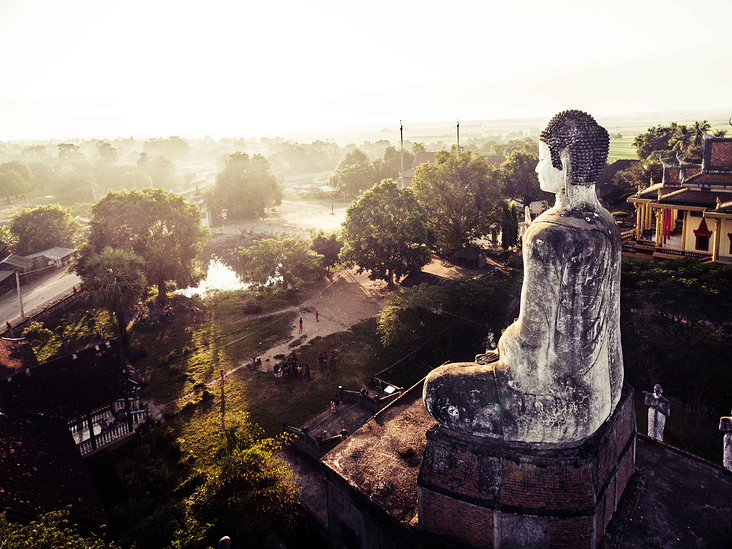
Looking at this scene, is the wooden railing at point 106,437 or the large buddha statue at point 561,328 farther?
the wooden railing at point 106,437

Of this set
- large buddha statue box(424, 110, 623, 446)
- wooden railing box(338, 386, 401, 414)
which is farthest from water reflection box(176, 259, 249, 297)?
large buddha statue box(424, 110, 623, 446)

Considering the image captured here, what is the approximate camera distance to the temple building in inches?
894

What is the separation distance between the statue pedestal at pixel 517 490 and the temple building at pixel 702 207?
64.4ft

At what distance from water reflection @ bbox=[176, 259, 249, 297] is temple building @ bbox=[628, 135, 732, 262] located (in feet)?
100

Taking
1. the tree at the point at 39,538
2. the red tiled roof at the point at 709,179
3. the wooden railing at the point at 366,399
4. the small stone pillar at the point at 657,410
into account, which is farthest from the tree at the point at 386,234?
the tree at the point at 39,538

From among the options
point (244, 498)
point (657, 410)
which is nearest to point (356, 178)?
point (657, 410)

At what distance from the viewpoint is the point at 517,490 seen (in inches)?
313

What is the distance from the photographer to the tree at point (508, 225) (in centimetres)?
4061

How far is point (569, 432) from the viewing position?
7.62m

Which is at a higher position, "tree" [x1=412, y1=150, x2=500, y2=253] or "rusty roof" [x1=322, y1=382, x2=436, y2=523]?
"tree" [x1=412, y1=150, x2=500, y2=253]

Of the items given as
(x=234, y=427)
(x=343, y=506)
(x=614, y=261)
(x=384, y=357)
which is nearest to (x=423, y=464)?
(x=343, y=506)

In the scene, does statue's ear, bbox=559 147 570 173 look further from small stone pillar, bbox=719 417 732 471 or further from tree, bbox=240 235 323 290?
tree, bbox=240 235 323 290

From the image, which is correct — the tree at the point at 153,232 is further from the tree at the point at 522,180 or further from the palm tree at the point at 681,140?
the palm tree at the point at 681,140

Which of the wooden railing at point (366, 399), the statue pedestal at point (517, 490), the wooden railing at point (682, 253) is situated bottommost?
the wooden railing at point (366, 399)
